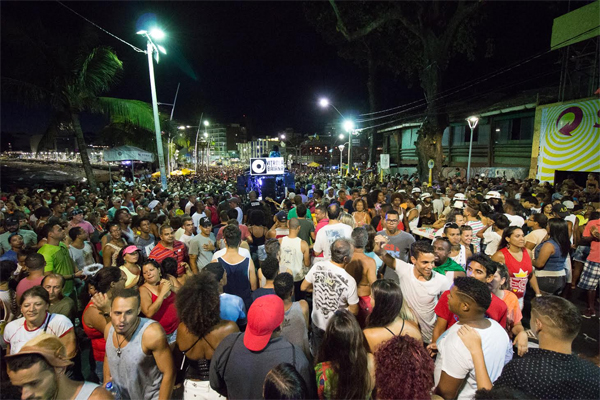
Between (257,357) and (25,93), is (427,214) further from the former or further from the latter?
(25,93)

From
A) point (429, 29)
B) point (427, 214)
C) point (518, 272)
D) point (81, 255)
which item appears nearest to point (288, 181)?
point (427, 214)

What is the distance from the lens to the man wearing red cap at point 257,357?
2.12 meters

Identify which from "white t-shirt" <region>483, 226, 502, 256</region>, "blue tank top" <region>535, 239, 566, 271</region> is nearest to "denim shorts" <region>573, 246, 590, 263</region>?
"blue tank top" <region>535, 239, 566, 271</region>

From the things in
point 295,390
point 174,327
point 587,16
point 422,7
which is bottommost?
point 174,327

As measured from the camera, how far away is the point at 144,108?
15.2 metres

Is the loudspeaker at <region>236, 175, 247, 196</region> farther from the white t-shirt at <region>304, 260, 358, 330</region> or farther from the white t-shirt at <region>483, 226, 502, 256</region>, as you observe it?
the white t-shirt at <region>304, 260, 358, 330</region>

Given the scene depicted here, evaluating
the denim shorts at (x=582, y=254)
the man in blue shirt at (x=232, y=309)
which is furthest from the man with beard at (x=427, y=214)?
the man in blue shirt at (x=232, y=309)

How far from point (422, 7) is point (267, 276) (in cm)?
1855

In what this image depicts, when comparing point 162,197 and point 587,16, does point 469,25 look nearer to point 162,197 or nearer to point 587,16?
point 587,16

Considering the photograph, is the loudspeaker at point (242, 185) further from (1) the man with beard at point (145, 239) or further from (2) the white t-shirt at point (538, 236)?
(2) the white t-shirt at point (538, 236)

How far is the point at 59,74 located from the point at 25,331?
44.6 feet

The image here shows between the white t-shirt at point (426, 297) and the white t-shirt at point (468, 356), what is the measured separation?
100 cm

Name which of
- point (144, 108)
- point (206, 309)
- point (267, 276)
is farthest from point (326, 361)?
point (144, 108)

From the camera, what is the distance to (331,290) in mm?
3270
